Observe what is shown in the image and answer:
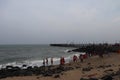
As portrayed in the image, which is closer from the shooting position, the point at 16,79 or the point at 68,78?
the point at 68,78

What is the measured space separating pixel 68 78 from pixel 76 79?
130 centimetres

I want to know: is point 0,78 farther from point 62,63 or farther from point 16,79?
point 62,63

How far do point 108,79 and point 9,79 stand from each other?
10033 mm

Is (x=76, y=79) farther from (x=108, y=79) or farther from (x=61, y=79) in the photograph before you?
(x=108, y=79)

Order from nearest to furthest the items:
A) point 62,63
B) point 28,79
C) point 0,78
→ point 28,79 → point 0,78 → point 62,63

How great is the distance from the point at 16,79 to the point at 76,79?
5598 mm

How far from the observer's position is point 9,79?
70.8ft

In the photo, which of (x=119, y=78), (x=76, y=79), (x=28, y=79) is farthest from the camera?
(x=28, y=79)

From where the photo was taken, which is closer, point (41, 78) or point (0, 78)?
point (41, 78)

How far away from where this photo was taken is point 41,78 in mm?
21031

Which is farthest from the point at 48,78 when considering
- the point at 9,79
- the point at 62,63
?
the point at 62,63

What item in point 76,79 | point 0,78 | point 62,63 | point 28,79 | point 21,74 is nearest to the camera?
point 76,79

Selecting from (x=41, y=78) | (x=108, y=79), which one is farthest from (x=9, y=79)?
(x=108, y=79)

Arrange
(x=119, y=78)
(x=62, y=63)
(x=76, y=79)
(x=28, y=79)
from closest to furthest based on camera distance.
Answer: (x=119, y=78), (x=76, y=79), (x=28, y=79), (x=62, y=63)
